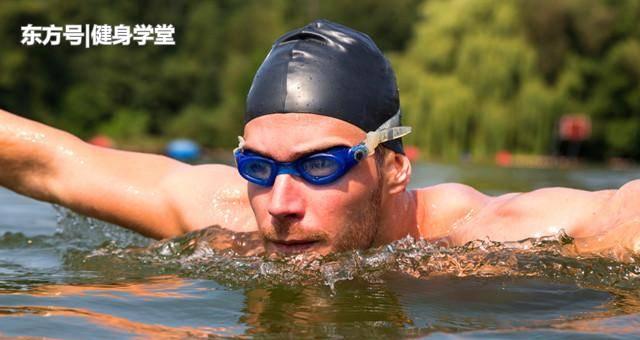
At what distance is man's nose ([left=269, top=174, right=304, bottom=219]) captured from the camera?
12.3 ft

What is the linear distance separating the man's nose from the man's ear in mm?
516

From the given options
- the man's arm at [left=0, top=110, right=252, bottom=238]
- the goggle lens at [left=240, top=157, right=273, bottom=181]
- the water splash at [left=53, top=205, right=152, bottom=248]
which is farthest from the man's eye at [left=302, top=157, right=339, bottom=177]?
the water splash at [left=53, top=205, right=152, bottom=248]

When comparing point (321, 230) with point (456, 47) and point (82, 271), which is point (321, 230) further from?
point (456, 47)

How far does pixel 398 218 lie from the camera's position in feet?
14.3

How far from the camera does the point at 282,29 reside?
54031 millimetres

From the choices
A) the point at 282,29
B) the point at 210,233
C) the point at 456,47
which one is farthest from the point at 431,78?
the point at 210,233

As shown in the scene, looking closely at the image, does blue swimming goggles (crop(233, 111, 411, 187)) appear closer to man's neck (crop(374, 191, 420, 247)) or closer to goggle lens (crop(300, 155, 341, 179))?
goggle lens (crop(300, 155, 341, 179))

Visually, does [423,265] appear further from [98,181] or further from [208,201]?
[98,181]

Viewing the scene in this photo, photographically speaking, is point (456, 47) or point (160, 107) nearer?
point (456, 47)

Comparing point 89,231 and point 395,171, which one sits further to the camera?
point 89,231

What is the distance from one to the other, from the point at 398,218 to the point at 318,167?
0.68 m

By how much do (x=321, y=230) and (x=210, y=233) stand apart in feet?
3.13

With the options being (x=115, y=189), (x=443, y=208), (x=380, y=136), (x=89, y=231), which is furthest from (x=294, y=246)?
(x=89, y=231)

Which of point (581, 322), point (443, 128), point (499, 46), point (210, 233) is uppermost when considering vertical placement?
point (499, 46)
